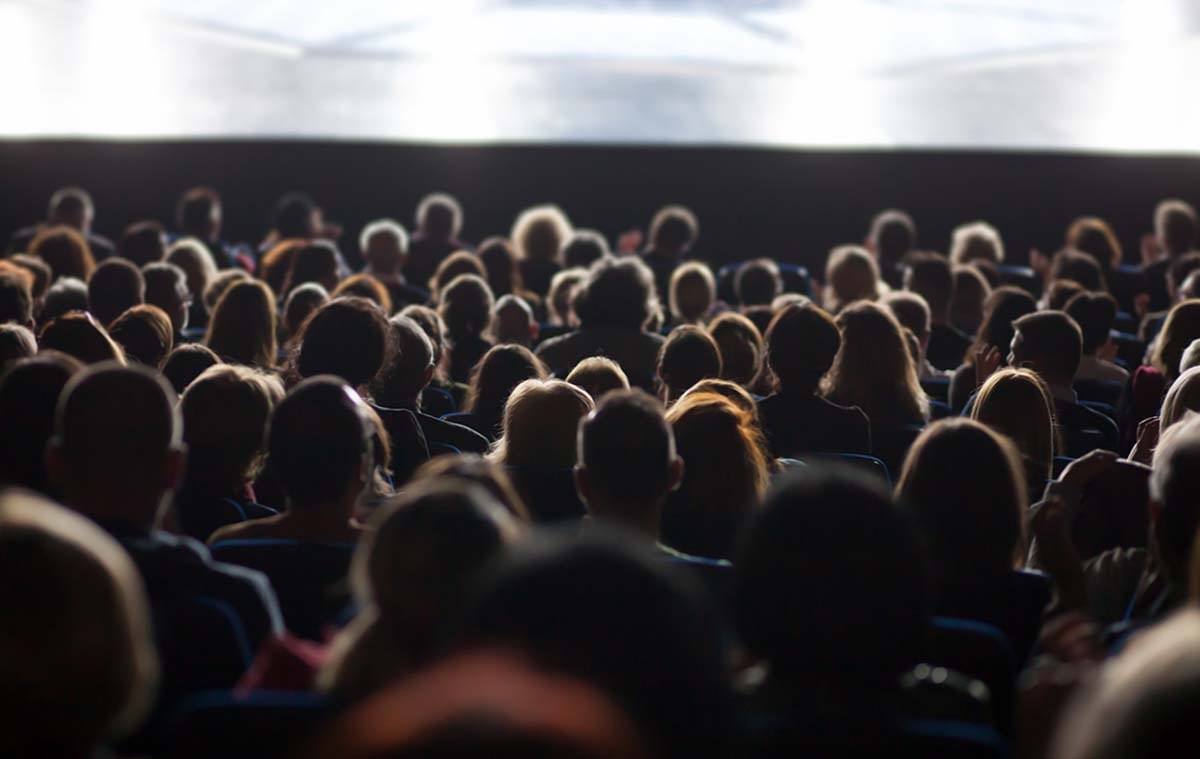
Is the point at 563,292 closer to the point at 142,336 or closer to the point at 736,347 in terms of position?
the point at 736,347

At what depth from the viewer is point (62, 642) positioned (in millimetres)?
1366

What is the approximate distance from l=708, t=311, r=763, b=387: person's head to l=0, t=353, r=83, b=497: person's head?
2303 millimetres

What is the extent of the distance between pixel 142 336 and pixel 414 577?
9.27ft

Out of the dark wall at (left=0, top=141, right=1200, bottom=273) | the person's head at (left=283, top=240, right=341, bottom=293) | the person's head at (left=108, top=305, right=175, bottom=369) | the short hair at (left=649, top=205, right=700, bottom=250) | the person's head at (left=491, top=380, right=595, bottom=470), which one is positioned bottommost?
the person's head at (left=491, top=380, right=595, bottom=470)

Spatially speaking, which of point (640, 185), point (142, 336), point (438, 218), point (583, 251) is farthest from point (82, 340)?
point (640, 185)

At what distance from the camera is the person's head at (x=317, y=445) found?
2600 mm

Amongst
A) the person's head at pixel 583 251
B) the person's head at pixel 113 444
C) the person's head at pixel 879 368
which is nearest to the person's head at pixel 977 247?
the person's head at pixel 583 251

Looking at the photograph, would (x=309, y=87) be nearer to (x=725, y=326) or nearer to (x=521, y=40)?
(x=521, y=40)

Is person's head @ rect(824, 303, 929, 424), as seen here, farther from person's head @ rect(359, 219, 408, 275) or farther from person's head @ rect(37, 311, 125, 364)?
person's head @ rect(359, 219, 408, 275)

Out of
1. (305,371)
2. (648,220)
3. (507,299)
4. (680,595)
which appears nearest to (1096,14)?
(648,220)

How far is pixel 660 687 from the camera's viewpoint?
1137mm

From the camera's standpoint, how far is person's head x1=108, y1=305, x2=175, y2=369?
4309 millimetres

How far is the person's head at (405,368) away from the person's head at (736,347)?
40.9 inches

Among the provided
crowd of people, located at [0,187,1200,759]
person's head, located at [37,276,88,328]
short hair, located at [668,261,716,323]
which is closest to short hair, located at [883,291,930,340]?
crowd of people, located at [0,187,1200,759]
